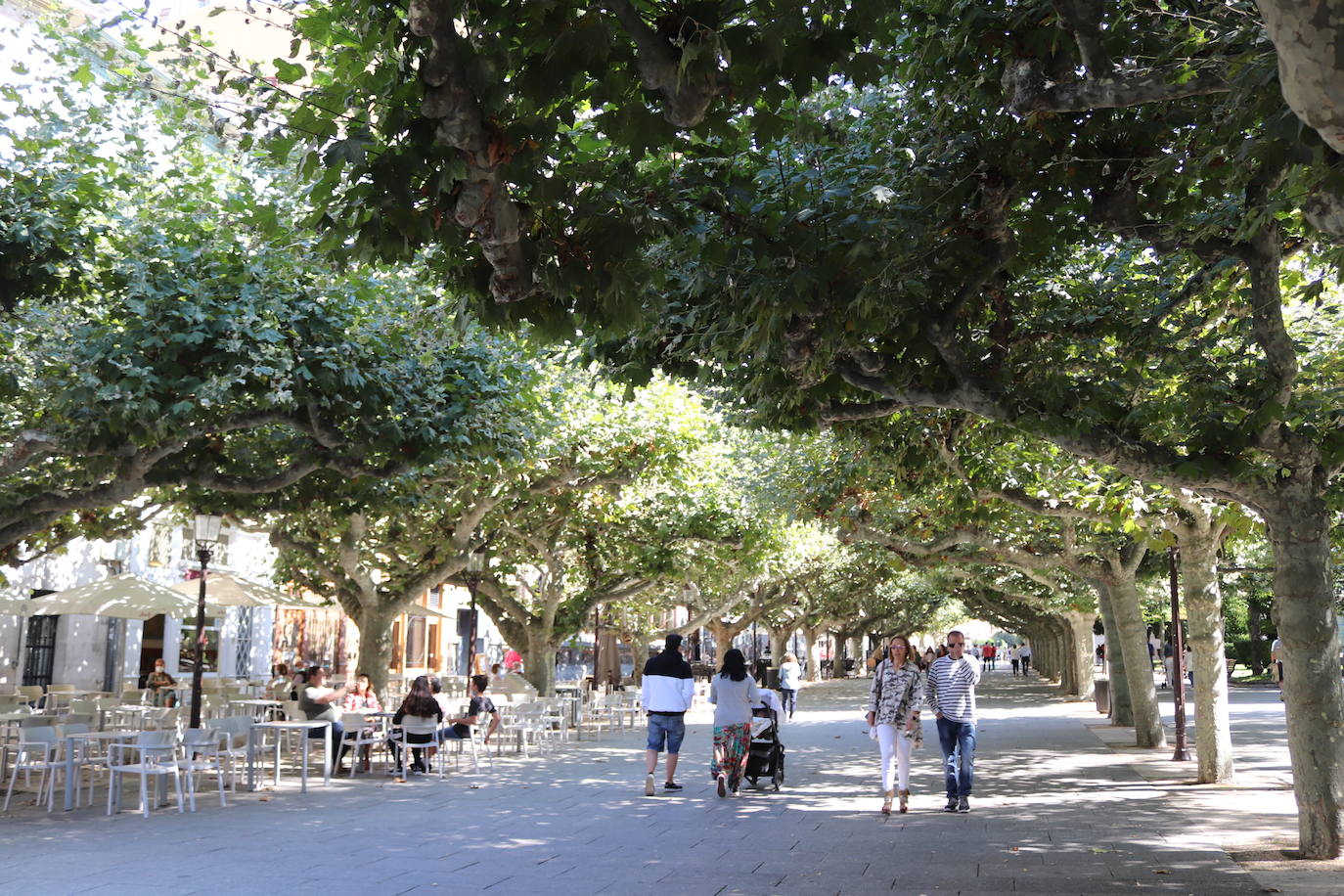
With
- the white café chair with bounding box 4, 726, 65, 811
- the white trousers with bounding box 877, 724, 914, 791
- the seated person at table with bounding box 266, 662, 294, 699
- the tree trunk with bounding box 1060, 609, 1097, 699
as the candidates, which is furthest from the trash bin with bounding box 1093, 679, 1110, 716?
the white café chair with bounding box 4, 726, 65, 811

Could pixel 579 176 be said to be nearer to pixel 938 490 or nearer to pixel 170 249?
pixel 170 249

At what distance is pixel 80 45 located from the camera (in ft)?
34.9

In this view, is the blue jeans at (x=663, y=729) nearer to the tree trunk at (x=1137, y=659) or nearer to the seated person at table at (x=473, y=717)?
the seated person at table at (x=473, y=717)

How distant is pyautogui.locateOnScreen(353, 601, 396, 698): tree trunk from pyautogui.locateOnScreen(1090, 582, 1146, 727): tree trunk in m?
12.4

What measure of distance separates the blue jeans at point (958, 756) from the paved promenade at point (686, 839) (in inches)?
13.5

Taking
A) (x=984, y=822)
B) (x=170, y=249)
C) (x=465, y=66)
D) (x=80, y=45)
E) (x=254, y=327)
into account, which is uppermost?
(x=80, y=45)

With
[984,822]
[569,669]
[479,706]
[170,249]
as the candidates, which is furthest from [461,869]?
[569,669]

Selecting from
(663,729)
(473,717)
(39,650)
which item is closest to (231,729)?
(473,717)

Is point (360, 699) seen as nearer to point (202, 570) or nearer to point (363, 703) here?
point (363, 703)

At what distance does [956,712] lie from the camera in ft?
35.5

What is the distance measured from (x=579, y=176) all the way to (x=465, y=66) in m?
1.32

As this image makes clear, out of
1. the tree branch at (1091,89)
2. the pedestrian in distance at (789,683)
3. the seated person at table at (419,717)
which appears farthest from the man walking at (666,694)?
the pedestrian in distance at (789,683)

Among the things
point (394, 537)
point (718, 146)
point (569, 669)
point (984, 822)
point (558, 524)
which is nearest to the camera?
point (718, 146)

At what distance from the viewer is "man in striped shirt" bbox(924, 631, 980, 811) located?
10.9 m
